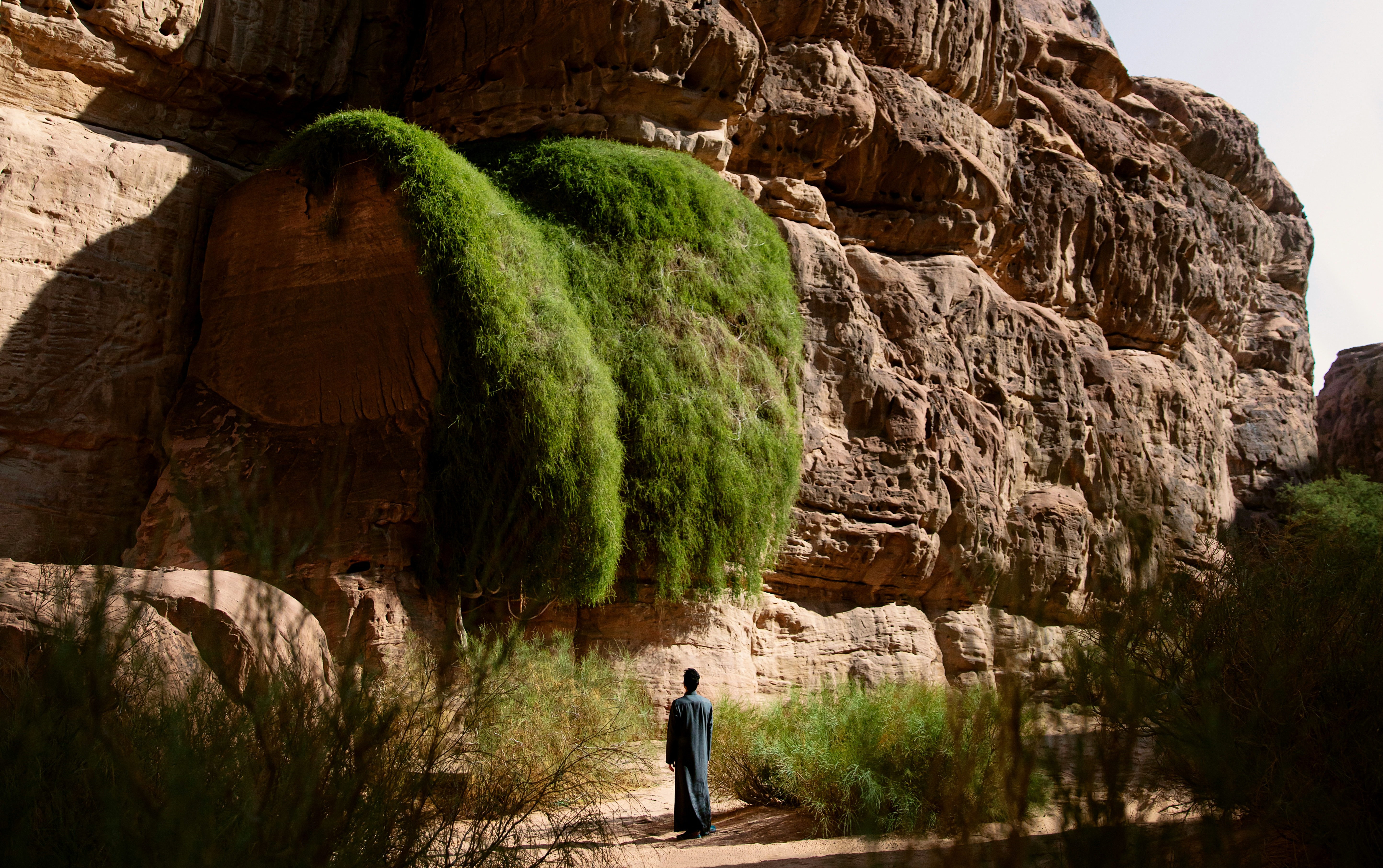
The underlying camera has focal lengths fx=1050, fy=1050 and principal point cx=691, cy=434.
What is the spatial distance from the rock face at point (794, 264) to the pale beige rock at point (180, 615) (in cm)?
94

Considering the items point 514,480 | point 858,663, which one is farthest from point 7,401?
point 858,663

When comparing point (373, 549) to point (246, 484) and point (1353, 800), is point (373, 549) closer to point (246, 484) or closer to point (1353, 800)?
point (246, 484)

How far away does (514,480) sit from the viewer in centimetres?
992

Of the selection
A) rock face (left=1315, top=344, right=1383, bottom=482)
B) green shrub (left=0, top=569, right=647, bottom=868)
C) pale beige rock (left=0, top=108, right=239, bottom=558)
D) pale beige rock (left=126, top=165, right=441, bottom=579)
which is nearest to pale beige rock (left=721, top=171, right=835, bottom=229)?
pale beige rock (left=126, top=165, right=441, bottom=579)

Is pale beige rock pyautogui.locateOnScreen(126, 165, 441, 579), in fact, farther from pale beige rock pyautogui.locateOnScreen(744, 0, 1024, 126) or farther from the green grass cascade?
pale beige rock pyautogui.locateOnScreen(744, 0, 1024, 126)

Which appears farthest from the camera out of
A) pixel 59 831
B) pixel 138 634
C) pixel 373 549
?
pixel 373 549

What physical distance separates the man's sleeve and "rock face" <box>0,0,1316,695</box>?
2.17 m

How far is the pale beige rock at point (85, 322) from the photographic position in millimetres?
10461

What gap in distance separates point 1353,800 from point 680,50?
35.6ft

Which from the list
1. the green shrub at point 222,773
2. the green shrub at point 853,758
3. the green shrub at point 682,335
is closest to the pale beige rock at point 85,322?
the green shrub at point 682,335

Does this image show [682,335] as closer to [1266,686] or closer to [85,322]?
[85,322]

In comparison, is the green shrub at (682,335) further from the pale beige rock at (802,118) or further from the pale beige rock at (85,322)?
the pale beige rock at (85,322)

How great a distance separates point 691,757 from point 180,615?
3.29 m

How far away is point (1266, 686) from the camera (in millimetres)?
4359
